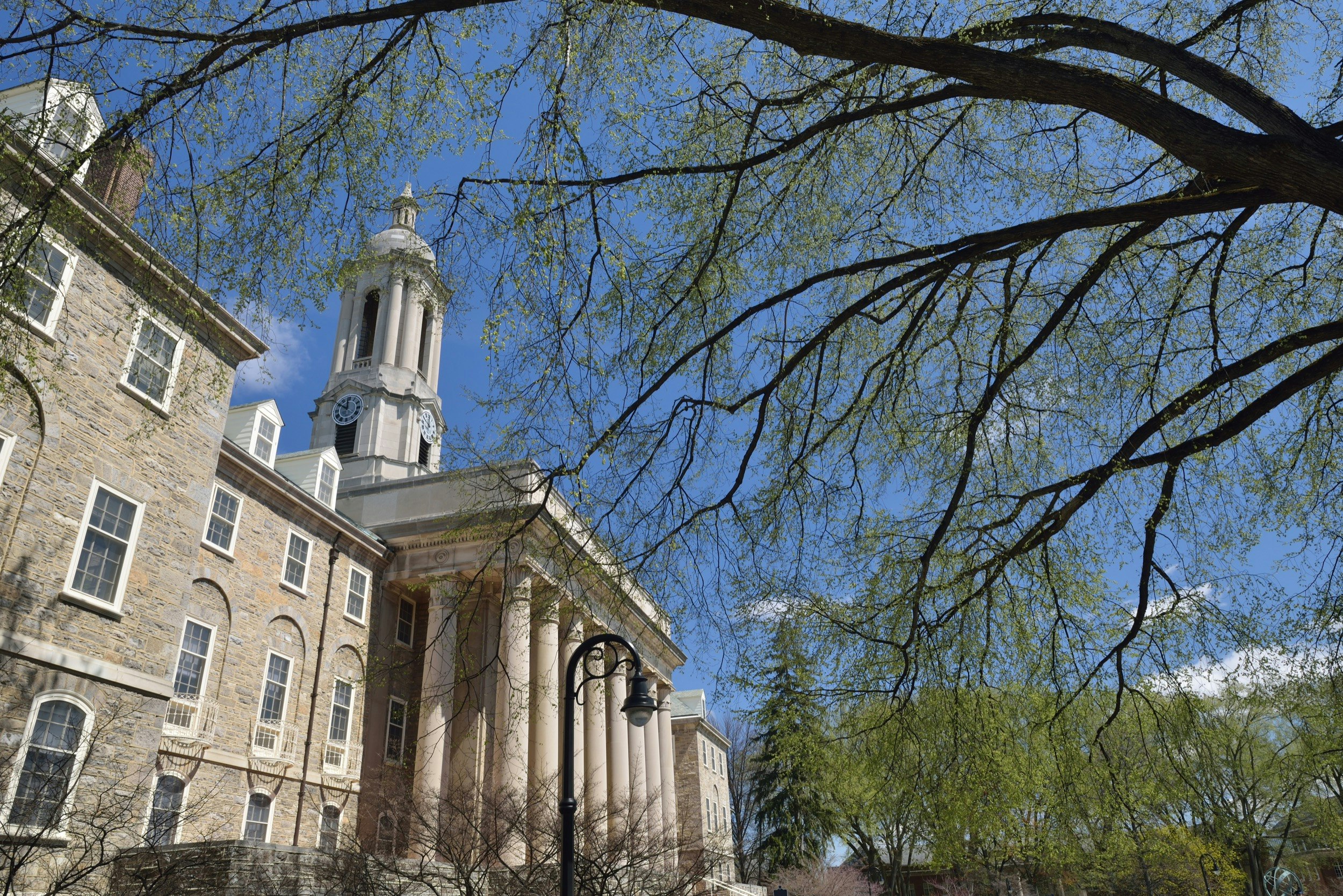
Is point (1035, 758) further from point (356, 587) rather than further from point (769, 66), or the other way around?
point (356, 587)

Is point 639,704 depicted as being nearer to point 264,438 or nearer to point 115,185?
point 115,185

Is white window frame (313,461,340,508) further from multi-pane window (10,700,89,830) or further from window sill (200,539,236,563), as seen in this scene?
multi-pane window (10,700,89,830)

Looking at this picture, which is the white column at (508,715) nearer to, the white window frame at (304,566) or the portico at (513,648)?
the portico at (513,648)

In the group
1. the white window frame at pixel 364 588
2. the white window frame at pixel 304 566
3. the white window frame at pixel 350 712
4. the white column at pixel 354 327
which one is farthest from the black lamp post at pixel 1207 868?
the white column at pixel 354 327

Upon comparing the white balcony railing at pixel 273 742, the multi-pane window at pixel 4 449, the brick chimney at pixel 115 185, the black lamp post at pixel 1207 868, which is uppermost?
the brick chimney at pixel 115 185

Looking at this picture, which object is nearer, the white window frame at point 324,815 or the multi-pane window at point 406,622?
the white window frame at point 324,815

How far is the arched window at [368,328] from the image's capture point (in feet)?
144

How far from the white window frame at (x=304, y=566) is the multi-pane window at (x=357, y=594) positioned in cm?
181

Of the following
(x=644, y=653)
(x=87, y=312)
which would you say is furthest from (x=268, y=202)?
(x=644, y=653)

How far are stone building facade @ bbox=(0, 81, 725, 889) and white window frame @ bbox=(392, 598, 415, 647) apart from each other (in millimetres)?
102

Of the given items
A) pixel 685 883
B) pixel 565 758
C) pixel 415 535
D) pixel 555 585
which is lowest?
pixel 685 883

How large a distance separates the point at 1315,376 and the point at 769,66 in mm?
5384

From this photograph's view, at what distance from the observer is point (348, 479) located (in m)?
39.6

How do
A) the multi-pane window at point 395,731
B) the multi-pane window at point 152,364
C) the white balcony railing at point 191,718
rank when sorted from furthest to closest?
the multi-pane window at point 395,731 → the white balcony railing at point 191,718 → the multi-pane window at point 152,364
